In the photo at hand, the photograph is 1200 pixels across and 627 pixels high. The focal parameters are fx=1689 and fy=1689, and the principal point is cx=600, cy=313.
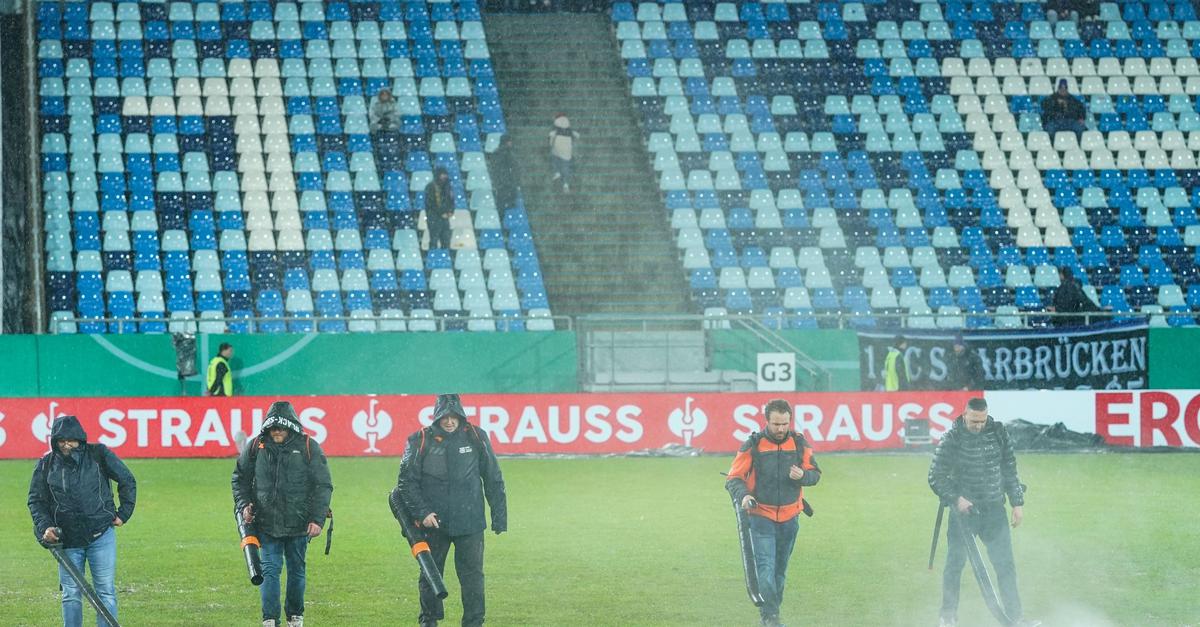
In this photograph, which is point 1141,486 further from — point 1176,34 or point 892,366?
point 1176,34

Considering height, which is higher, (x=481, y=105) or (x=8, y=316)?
(x=481, y=105)

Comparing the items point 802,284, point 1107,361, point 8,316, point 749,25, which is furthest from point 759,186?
point 8,316

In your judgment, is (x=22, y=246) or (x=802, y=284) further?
(x=802, y=284)

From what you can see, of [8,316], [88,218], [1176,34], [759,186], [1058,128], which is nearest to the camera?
[8,316]

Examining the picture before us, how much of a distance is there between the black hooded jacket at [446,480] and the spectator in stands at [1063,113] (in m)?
30.3

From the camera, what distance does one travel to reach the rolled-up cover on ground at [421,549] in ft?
40.0

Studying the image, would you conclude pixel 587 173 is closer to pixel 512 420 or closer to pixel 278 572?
pixel 512 420

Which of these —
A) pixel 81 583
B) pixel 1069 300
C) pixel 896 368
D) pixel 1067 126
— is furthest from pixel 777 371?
pixel 81 583

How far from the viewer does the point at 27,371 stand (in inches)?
1150

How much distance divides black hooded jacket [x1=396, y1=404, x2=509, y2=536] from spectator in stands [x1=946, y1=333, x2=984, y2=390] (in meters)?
19.7

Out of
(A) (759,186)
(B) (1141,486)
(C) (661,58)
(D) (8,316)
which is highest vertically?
(C) (661,58)

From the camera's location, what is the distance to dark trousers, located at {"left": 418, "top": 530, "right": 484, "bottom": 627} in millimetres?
12586

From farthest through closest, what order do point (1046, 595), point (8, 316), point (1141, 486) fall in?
point (8, 316) < point (1141, 486) < point (1046, 595)

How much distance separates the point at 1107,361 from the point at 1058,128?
1012cm
